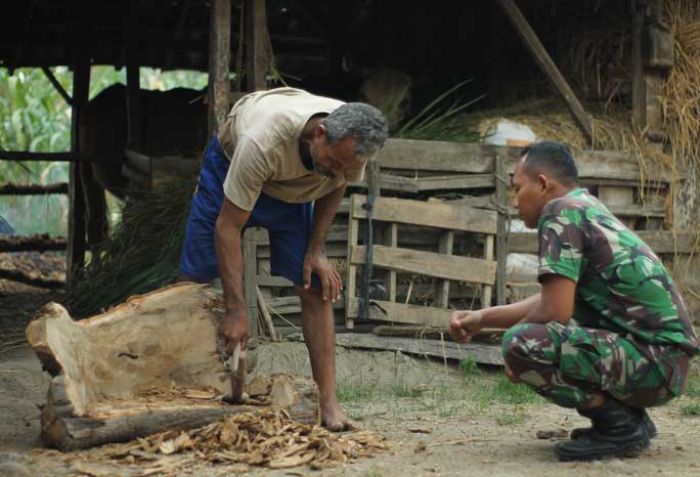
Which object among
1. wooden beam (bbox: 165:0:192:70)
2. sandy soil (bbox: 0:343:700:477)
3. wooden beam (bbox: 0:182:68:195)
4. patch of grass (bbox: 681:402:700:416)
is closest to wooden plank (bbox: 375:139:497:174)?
sandy soil (bbox: 0:343:700:477)

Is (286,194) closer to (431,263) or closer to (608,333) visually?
(608,333)

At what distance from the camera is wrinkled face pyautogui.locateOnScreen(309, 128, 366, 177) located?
192 inches

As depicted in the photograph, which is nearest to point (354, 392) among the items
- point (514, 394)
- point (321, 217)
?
point (514, 394)

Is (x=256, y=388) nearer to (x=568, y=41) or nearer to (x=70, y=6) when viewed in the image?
(x=568, y=41)

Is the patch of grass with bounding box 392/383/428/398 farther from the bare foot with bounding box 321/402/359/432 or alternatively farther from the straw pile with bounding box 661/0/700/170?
the straw pile with bounding box 661/0/700/170

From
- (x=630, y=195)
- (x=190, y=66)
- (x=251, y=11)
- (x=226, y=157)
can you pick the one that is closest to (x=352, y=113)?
(x=226, y=157)

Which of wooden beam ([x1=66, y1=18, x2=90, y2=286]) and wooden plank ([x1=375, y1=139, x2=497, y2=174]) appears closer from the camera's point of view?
wooden plank ([x1=375, y1=139, x2=497, y2=174])

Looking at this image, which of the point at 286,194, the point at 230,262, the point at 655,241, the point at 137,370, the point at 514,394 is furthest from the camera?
the point at 655,241

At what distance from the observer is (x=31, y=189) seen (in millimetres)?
13062

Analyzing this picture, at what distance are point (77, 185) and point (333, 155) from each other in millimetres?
7435

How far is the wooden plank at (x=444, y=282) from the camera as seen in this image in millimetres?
7992

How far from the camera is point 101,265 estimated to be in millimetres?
9250

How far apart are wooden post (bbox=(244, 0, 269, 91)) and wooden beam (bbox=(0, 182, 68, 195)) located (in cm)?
609

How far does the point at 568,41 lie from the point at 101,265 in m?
3.91
